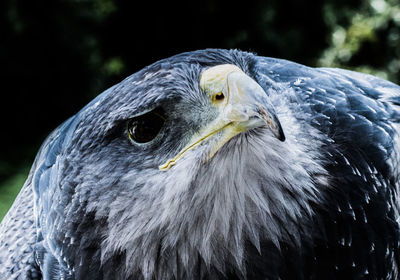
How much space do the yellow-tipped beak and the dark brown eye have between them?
14 centimetres

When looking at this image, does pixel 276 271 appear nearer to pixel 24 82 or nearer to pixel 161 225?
pixel 161 225

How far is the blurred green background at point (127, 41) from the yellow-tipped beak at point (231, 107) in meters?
6.30

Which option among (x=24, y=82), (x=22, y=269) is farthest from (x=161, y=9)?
(x=22, y=269)

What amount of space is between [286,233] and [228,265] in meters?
0.29

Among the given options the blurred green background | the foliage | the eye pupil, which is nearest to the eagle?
A: the eye pupil

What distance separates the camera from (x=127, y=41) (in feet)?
32.0

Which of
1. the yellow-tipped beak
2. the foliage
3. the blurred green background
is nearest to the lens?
the yellow-tipped beak

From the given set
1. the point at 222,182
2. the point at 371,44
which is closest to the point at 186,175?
the point at 222,182

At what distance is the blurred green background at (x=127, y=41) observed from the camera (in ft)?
27.2

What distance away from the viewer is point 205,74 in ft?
6.71

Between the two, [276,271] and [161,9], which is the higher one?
[161,9]

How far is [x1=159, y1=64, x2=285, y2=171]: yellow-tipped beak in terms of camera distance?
1773 millimetres

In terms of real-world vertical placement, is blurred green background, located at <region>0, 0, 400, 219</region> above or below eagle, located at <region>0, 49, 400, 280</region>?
above

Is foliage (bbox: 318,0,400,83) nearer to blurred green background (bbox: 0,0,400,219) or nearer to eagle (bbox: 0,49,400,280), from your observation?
blurred green background (bbox: 0,0,400,219)
